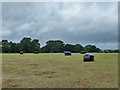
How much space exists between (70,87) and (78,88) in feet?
1.49

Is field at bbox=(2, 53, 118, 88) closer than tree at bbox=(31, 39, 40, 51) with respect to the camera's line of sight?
Yes

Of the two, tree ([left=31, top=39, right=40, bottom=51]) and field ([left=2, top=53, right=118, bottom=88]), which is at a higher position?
tree ([left=31, top=39, right=40, bottom=51])

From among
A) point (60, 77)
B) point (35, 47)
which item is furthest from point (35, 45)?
point (60, 77)

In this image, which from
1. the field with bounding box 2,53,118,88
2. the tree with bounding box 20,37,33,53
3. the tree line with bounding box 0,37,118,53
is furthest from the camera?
the tree with bounding box 20,37,33,53

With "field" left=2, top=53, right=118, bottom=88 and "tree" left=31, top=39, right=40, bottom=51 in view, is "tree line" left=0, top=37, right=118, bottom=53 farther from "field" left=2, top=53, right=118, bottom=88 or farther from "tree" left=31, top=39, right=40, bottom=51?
"field" left=2, top=53, right=118, bottom=88

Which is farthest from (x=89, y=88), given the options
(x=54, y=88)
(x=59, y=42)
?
(x=59, y=42)

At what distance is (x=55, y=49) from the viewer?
11369cm

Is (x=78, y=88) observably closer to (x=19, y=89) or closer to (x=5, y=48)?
(x=19, y=89)

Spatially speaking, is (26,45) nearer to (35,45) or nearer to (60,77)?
(35,45)

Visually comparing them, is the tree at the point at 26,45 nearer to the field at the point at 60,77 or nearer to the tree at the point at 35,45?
the tree at the point at 35,45

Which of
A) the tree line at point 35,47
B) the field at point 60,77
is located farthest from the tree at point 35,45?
the field at point 60,77

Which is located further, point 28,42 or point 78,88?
point 28,42

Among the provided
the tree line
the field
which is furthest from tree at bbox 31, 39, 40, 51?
the field

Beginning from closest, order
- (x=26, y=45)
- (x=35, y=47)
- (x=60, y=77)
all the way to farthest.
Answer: (x=60, y=77) < (x=26, y=45) < (x=35, y=47)
